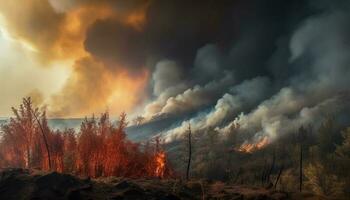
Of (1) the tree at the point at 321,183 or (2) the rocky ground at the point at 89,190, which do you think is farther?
(1) the tree at the point at 321,183

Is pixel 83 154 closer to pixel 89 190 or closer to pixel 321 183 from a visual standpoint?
pixel 89 190

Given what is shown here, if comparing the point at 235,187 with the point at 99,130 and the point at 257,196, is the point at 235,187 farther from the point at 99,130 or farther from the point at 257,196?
the point at 99,130

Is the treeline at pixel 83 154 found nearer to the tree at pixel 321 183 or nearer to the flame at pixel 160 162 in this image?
the flame at pixel 160 162

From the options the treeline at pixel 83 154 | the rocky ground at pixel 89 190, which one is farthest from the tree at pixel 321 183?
the rocky ground at pixel 89 190

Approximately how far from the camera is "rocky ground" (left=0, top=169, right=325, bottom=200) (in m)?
39.2

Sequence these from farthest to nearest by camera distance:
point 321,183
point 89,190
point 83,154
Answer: point 321,183
point 83,154
point 89,190

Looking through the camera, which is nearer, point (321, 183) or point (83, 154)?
point (83, 154)

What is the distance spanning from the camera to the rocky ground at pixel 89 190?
3925 centimetres

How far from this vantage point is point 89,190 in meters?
41.0

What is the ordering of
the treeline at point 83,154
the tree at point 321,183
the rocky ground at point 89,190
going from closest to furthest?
the rocky ground at point 89,190 → the treeline at point 83,154 → the tree at point 321,183

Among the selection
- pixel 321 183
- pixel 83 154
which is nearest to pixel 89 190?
pixel 83 154

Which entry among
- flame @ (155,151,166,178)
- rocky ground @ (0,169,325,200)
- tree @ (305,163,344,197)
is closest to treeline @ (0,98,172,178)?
flame @ (155,151,166,178)

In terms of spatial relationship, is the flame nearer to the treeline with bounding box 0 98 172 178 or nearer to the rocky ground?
the treeline with bounding box 0 98 172 178

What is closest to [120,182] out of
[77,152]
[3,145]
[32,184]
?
[32,184]
